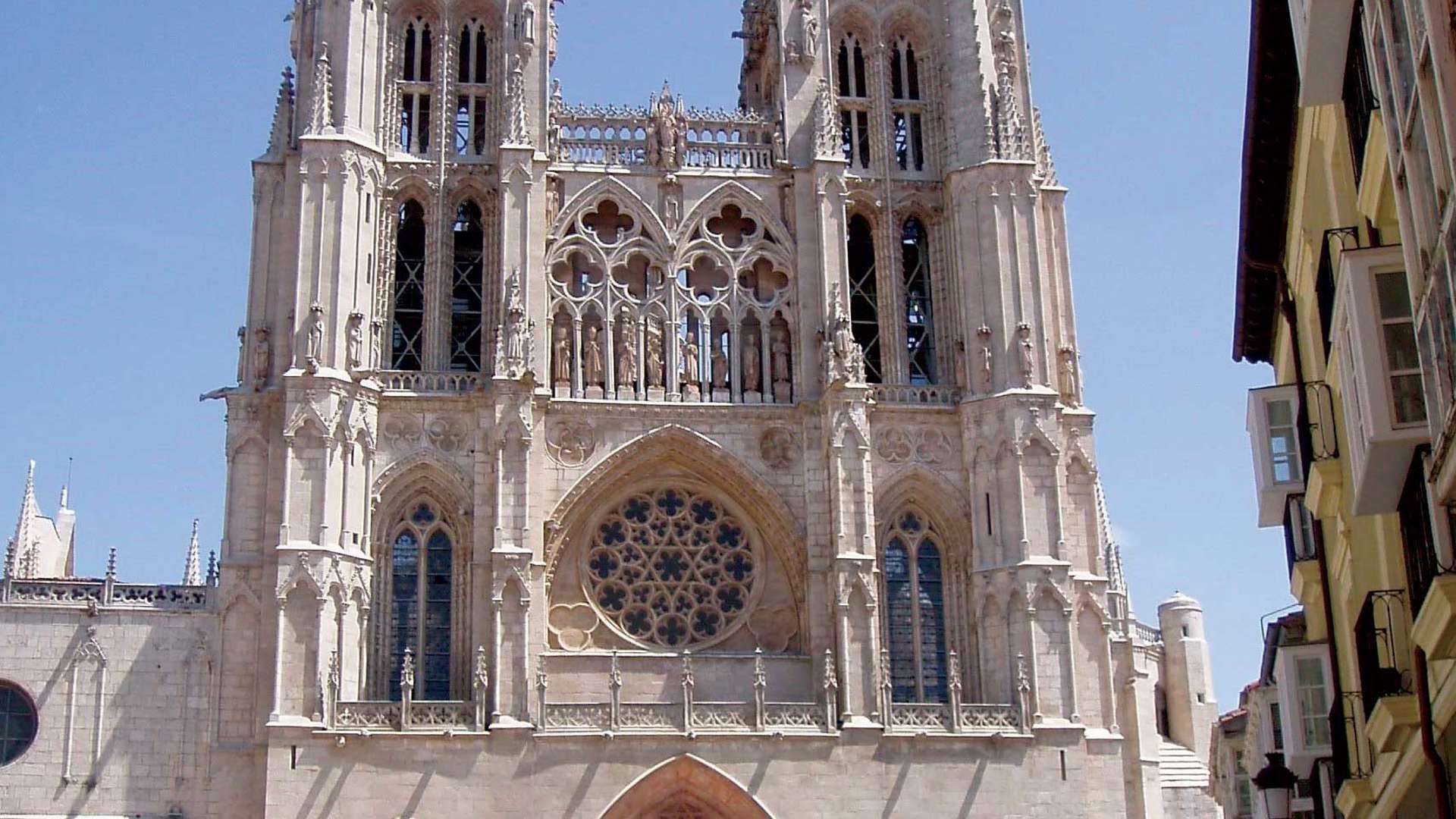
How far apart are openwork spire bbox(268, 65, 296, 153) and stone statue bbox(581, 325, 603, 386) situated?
6893 mm

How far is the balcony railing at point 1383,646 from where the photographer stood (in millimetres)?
16922

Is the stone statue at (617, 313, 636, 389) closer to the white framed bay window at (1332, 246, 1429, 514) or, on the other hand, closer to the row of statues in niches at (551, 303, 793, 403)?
the row of statues in niches at (551, 303, 793, 403)

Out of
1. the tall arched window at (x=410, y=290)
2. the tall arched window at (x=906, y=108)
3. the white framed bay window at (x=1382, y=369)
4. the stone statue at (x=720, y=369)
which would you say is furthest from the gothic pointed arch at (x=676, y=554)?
the white framed bay window at (x=1382, y=369)

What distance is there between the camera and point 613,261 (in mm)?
38031

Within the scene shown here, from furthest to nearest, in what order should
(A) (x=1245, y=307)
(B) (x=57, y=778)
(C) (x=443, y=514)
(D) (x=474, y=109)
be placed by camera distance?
(D) (x=474, y=109) → (C) (x=443, y=514) → (B) (x=57, y=778) → (A) (x=1245, y=307)

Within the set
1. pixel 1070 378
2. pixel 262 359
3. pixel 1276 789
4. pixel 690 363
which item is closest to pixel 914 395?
pixel 1070 378

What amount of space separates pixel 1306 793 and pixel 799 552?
44.2ft

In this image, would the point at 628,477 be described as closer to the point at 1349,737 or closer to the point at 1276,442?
the point at 1276,442

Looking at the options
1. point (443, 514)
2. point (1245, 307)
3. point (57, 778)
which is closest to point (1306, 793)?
point (1245, 307)

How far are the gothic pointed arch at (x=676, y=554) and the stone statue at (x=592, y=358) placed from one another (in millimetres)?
1585

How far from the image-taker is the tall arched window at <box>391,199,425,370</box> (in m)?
37.7

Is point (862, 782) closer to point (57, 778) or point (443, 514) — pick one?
point (443, 514)

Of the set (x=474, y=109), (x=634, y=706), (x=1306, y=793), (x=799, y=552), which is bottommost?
(x=1306, y=793)

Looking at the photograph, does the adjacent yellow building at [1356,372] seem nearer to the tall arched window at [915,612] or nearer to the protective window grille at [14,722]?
the tall arched window at [915,612]
